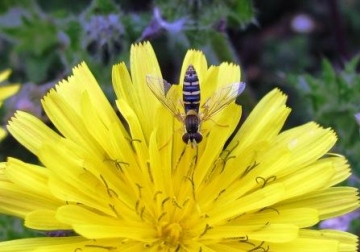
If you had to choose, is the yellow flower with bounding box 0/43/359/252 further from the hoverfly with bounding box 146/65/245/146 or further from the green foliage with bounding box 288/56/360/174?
the green foliage with bounding box 288/56/360/174

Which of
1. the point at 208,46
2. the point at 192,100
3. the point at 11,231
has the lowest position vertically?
the point at 11,231

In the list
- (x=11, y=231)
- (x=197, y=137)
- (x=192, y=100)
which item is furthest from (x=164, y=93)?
(x=11, y=231)

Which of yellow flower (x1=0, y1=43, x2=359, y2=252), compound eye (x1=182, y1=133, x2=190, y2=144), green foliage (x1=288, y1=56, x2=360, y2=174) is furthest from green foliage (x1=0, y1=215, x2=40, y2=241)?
green foliage (x1=288, y1=56, x2=360, y2=174)

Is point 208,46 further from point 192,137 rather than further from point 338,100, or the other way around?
point 192,137

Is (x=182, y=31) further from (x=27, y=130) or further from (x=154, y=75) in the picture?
(x=27, y=130)

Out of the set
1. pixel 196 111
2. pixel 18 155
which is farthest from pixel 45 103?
pixel 18 155
